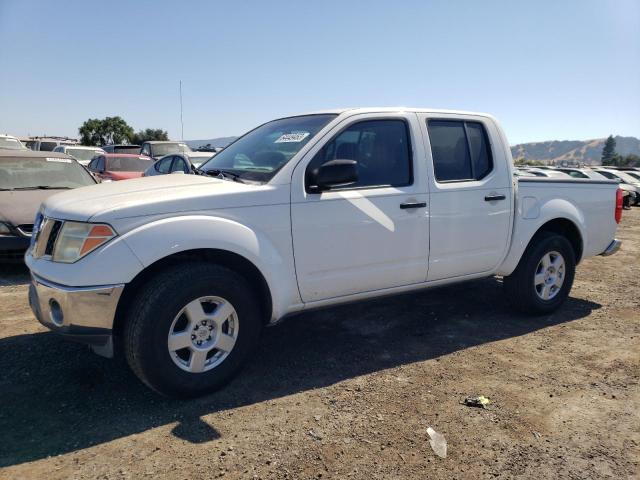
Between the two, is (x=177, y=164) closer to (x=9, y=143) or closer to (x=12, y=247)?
(x=12, y=247)

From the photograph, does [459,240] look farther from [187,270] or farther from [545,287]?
[187,270]

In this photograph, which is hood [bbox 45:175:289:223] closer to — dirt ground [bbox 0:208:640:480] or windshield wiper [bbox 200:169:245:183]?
windshield wiper [bbox 200:169:245:183]

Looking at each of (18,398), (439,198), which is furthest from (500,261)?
(18,398)

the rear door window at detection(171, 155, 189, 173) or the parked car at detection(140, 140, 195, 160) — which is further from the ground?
the parked car at detection(140, 140, 195, 160)

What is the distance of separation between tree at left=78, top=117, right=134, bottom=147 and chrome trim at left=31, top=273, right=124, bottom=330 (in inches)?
2145

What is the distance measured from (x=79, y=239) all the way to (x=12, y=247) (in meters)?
3.70

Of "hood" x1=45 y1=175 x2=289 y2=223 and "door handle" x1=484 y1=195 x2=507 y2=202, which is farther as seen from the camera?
"door handle" x1=484 y1=195 x2=507 y2=202

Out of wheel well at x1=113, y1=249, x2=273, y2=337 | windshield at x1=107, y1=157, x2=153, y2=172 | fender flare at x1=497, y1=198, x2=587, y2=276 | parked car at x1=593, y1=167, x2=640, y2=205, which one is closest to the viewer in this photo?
wheel well at x1=113, y1=249, x2=273, y2=337

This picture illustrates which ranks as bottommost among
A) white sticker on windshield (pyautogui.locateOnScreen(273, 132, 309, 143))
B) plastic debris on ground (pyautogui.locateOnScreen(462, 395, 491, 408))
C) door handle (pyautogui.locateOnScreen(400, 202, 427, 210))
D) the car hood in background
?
plastic debris on ground (pyautogui.locateOnScreen(462, 395, 491, 408))

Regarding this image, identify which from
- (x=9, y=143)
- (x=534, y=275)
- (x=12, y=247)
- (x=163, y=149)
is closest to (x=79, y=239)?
(x=12, y=247)

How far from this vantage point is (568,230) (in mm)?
5152

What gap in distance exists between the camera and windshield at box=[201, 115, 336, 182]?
11.8 ft

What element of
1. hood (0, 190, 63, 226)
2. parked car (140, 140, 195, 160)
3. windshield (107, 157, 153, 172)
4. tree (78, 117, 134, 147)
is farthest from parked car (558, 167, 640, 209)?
tree (78, 117, 134, 147)

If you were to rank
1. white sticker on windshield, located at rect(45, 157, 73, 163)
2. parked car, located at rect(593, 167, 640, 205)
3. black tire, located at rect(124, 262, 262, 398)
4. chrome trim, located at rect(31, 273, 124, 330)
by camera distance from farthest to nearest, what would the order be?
parked car, located at rect(593, 167, 640, 205), white sticker on windshield, located at rect(45, 157, 73, 163), black tire, located at rect(124, 262, 262, 398), chrome trim, located at rect(31, 273, 124, 330)
